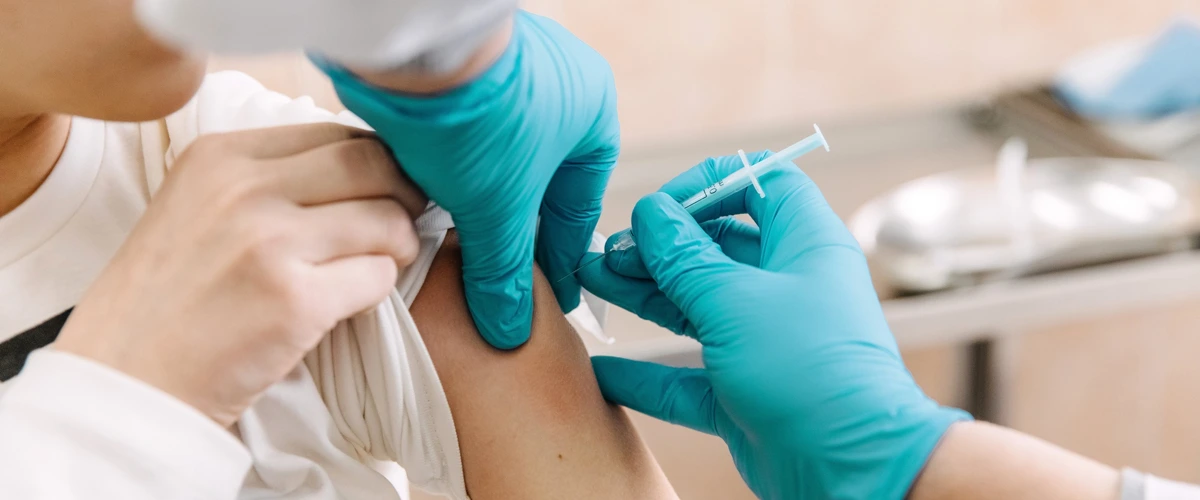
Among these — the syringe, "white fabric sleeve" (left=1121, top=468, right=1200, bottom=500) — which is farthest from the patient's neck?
"white fabric sleeve" (left=1121, top=468, right=1200, bottom=500)

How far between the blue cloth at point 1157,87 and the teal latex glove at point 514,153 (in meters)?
1.68

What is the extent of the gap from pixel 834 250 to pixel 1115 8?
1.93 metres

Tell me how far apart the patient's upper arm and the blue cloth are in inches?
67.7

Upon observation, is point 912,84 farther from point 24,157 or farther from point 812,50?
point 24,157

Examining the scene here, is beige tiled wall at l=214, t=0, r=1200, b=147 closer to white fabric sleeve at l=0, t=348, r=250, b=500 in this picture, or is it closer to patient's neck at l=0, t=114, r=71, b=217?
patient's neck at l=0, t=114, r=71, b=217

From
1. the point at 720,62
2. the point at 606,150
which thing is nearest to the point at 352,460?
the point at 606,150

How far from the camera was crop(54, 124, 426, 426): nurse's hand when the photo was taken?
58 centimetres

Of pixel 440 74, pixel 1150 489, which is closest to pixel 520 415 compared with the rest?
pixel 440 74

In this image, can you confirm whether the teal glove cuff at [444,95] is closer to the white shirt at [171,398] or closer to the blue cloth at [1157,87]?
the white shirt at [171,398]

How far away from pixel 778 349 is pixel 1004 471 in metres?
0.19

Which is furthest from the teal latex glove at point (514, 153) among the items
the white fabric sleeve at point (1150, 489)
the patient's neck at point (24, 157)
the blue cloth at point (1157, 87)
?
the blue cloth at point (1157, 87)

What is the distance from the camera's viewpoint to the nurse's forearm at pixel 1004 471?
2.02ft

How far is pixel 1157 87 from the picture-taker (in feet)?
6.48

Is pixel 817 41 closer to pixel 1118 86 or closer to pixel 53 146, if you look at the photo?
pixel 1118 86
